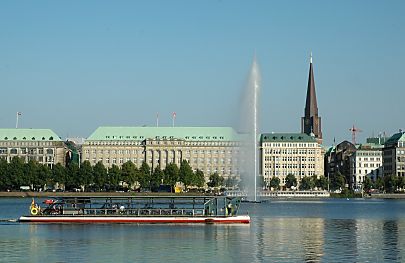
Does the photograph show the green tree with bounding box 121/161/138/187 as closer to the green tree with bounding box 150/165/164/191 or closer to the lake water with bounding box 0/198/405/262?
the green tree with bounding box 150/165/164/191

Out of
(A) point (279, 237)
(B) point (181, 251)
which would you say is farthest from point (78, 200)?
(B) point (181, 251)

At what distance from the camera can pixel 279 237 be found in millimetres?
59438

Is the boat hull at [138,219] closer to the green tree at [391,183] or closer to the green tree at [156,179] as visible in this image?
the green tree at [156,179]

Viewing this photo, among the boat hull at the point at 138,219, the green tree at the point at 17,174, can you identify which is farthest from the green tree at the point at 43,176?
the boat hull at the point at 138,219

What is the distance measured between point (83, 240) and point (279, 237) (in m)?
→ 13.8

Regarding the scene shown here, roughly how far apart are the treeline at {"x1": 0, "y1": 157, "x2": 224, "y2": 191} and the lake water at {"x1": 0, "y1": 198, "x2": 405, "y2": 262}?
10760cm

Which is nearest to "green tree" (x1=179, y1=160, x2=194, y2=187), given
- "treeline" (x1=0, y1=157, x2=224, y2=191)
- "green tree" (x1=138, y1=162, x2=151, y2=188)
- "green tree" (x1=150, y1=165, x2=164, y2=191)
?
"treeline" (x1=0, y1=157, x2=224, y2=191)

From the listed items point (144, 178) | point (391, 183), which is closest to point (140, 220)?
point (144, 178)

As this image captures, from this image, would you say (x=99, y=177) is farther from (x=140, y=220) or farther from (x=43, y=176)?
(x=140, y=220)

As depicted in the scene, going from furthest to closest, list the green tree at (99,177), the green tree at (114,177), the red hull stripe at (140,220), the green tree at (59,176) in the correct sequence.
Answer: the green tree at (114,177), the green tree at (99,177), the green tree at (59,176), the red hull stripe at (140,220)

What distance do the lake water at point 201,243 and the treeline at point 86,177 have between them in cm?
10760

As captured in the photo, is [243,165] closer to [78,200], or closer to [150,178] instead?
[78,200]

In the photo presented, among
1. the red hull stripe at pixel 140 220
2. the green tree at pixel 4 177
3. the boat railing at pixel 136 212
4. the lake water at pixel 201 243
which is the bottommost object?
the lake water at pixel 201 243

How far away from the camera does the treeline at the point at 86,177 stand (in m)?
179
